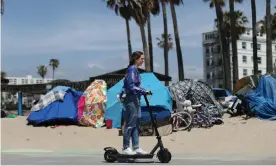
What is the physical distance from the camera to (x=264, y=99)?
15.9 meters

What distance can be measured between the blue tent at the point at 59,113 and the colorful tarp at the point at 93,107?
11.0 inches

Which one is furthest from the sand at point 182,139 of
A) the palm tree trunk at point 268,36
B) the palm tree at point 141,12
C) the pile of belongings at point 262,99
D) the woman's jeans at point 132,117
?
the palm tree at point 141,12

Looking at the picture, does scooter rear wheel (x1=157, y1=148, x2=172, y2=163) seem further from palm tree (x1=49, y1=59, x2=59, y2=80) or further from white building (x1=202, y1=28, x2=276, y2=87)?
palm tree (x1=49, y1=59, x2=59, y2=80)

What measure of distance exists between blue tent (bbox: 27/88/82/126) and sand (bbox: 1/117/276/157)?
58 cm

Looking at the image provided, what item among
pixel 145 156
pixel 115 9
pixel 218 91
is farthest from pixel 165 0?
pixel 145 156

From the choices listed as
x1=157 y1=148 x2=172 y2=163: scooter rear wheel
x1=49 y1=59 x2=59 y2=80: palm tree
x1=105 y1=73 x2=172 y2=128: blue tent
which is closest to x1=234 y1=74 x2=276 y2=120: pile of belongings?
x1=105 y1=73 x2=172 y2=128: blue tent

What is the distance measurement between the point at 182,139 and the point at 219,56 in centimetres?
9050

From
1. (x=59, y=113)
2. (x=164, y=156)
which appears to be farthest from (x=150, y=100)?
(x=164, y=156)

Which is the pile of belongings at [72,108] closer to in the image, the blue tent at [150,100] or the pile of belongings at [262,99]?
the blue tent at [150,100]

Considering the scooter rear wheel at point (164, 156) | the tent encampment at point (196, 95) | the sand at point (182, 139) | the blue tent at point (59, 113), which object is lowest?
the sand at point (182, 139)

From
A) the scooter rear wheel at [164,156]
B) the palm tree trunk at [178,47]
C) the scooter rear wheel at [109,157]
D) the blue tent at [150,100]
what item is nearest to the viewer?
the scooter rear wheel at [164,156]

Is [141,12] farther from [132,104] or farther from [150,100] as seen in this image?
[132,104]

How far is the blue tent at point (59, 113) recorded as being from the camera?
55.8 ft

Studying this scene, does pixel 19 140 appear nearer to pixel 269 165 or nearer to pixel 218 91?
pixel 269 165
